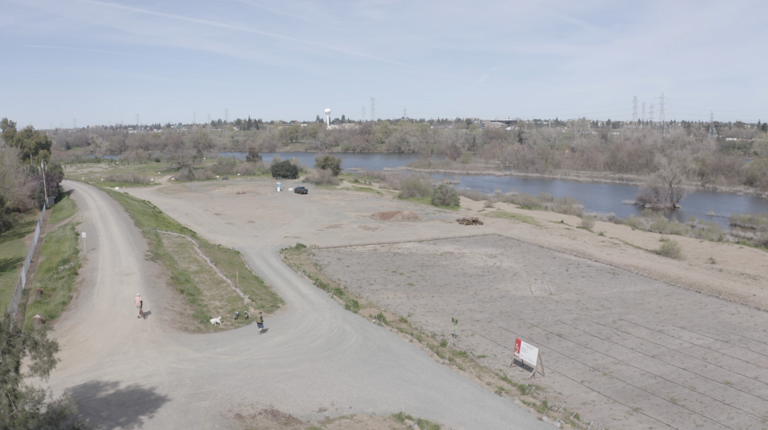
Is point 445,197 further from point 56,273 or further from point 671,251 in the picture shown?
point 56,273

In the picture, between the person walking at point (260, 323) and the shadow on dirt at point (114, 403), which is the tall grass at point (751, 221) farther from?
the shadow on dirt at point (114, 403)

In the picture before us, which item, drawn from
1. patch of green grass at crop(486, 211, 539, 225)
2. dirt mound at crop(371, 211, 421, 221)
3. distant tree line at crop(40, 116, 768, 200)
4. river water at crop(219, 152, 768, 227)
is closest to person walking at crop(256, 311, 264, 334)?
dirt mound at crop(371, 211, 421, 221)

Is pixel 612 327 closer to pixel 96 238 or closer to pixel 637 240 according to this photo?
pixel 637 240

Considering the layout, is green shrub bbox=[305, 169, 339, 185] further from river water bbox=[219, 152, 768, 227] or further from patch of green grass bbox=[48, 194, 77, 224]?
patch of green grass bbox=[48, 194, 77, 224]

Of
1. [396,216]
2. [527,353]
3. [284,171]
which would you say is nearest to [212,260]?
[527,353]

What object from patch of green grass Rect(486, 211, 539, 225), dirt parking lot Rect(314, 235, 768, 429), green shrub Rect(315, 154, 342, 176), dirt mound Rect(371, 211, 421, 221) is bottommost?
dirt parking lot Rect(314, 235, 768, 429)
